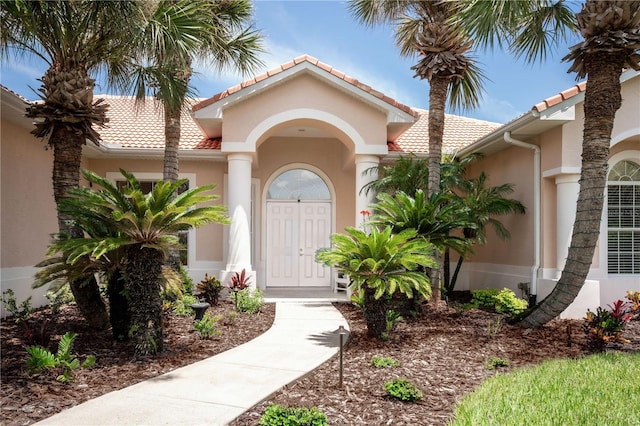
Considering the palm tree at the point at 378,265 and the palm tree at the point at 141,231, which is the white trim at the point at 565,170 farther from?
the palm tree at the point at 141,231

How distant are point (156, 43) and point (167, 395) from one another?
5.23 metres

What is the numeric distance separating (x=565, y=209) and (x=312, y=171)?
733cm

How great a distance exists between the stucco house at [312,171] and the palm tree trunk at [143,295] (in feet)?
13.0

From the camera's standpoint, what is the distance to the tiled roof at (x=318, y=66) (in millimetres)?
11609

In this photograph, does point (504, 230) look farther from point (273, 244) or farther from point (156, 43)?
point (156, 43)

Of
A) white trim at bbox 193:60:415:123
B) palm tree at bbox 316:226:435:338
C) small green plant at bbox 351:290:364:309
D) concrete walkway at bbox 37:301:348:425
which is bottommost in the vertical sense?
concrete walkway at bbox 37:301:348:425

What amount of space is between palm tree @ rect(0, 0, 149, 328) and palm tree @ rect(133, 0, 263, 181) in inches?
19.6

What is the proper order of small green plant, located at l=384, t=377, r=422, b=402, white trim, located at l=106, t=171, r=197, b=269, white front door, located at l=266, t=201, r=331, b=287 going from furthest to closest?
white front door, located at l=266, t=201, r=331, b=287, white trim, located at l=106, t=171, r=197, b=269, small green plant, located at l=384, t=377, r=422, b=402

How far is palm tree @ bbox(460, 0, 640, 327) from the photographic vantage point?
7.39 metres

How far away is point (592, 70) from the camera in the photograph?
768 centimetres

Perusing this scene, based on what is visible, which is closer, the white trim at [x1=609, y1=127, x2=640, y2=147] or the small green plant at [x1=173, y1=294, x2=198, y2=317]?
the small green plant at [x1=173, y1=294, x2=198, y2=317]

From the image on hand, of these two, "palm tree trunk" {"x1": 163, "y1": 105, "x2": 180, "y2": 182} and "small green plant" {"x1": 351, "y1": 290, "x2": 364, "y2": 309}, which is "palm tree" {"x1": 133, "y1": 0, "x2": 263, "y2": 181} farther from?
"small green plant" {"x1": 351, "y1": 290, "x2": 364, "y2": 309}

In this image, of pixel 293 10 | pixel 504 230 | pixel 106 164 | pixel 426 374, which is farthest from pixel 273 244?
pixel 426 374

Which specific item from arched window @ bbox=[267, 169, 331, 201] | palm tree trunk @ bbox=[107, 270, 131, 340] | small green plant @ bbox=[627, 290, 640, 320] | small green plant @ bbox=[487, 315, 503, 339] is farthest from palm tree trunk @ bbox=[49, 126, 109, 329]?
small green plant @ bbox=[627, 290, 640, 320]
